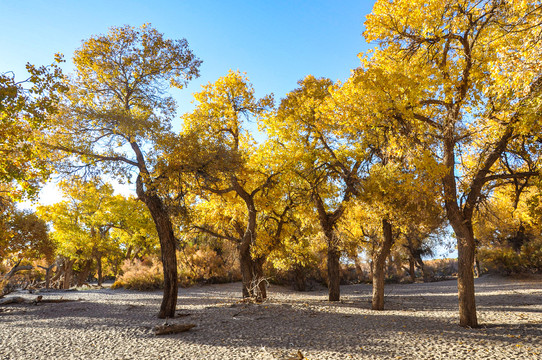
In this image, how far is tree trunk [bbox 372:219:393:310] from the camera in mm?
11867

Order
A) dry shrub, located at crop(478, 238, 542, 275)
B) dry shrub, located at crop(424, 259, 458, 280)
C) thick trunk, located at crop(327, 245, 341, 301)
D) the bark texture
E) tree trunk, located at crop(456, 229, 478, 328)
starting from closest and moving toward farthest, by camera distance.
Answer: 1. tree trunk, located at crop(456, 229, 478, 328)
2. the bark texture
3. thick trunk, located at crop(327, 245, 341, 301)
4. dry shrub, located at crop(478, 238, 542, 275)
5. dry shrub, located at crop(424, 259, 458, 280)

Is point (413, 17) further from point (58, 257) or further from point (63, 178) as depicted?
point (58, 257)

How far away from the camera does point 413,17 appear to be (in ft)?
26.4

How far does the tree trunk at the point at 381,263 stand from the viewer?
38.9 ft

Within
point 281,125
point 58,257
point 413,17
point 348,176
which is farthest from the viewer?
point 58,257

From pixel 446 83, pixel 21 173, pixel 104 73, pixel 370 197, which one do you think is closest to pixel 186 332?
pixel 21 173

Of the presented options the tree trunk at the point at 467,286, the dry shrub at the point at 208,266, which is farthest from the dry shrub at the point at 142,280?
the tree trunk at the point at 467,286

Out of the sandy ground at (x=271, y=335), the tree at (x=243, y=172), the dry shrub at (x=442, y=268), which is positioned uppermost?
the tree at (x=243, y=172)

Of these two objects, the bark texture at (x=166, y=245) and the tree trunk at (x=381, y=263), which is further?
the tree trunk at (x=381, y=263)

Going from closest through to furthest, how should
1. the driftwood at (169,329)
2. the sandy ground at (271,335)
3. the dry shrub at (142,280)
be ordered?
the sandy ground at (271,335) → the driftwood at (169,329) → the dry shrub at (142,280)

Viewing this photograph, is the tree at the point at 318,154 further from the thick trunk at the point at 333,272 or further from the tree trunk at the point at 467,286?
the tree trunk at the point at 467,286

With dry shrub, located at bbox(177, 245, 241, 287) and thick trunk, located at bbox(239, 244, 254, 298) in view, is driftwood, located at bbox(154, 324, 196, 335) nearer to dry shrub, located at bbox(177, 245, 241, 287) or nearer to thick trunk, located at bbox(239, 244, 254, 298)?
thick trunk, located at bbox(239, 244, 254, 298)

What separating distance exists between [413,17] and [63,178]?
11.1m

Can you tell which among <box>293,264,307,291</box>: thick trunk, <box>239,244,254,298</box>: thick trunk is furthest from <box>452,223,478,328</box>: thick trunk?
<box>293,264,307,291</box>: thick trunk
